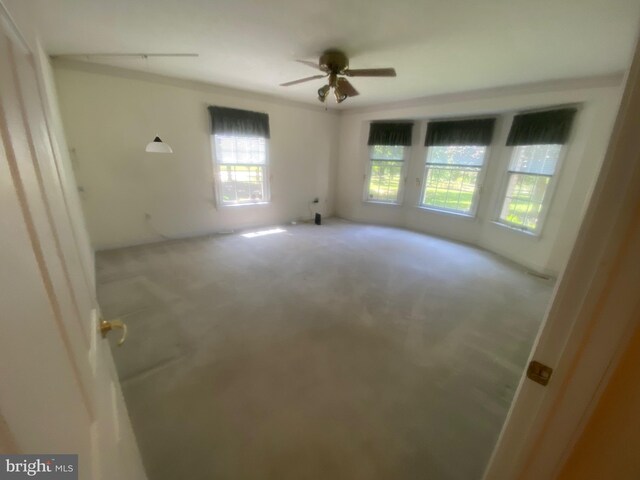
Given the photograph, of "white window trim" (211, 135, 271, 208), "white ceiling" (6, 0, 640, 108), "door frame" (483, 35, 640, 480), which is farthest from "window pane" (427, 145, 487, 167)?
"door frame" (483, 35, 640, 480)

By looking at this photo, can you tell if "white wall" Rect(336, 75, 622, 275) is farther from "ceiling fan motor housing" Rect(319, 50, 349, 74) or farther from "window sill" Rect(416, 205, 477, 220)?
"ceiling fan motor housing" Rect(319, 50, 349, 74)

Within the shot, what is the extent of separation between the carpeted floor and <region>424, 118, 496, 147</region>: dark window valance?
2179mm

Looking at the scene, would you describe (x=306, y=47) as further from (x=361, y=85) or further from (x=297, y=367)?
(x=297, y=367)

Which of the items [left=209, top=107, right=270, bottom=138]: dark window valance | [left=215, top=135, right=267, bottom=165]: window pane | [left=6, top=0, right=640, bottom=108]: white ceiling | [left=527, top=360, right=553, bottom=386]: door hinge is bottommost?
[left=527, top=360, right=553, bottom=386]: door hinge

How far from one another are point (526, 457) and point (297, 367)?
4.29 ft

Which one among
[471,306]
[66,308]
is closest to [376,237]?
[471,306]

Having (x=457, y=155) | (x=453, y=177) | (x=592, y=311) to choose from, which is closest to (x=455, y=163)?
(x=457, y=155)

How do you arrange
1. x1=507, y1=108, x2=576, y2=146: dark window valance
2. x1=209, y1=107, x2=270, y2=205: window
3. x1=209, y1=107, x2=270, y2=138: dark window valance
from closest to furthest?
x1=507, y1=108, x2=576, y2=146: dark window valance, x1=209, y1=107, x2=270, y2=138: dark window valance, x1=209, y1=107, x2=270, y2=205: window

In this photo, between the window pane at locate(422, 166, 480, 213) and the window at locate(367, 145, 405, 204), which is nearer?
the window pane at locate(422, 166, 480, 213)

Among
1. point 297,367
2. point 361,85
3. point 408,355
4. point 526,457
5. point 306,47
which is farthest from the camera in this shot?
point 361,85

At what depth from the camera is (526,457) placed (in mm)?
699

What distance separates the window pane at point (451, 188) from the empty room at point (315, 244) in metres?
0.04

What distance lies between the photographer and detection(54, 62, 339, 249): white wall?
3.11 metres

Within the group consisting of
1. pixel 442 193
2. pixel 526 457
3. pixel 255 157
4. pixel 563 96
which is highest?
pixel 563 96
